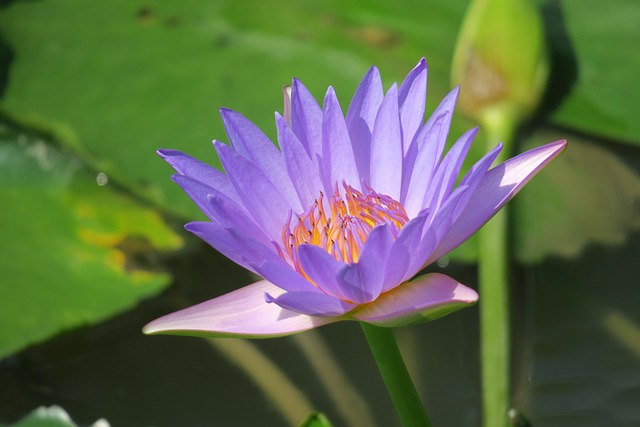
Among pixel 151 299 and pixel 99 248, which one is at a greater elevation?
pixel 99 248

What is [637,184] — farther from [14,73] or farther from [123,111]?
[14,73]

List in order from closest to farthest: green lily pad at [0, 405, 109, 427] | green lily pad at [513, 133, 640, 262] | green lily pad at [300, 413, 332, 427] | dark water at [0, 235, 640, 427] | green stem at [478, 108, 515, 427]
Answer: green lily pad at [300, 413, 332, 427] < green lily pad at [0, 405, 109, 427] < green stem at [478, 108, 515, 427] < dark water at [0, 235, 640, 427] < green lily pad at [513, 133, 640, 262]

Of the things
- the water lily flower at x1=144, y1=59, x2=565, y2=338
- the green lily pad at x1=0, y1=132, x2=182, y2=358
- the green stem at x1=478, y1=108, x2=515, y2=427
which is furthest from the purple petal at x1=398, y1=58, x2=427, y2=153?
the green lily pad at x1=0, y1=132, x2=182, y2=358

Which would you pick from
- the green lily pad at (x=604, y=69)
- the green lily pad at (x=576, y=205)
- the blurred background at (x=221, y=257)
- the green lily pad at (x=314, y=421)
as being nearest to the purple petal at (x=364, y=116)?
the green lily pad at (x=314, y=421)

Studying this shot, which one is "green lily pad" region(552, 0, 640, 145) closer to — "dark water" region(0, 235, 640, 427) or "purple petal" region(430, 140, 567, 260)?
"dark water" region(0, 235, 640, 427)

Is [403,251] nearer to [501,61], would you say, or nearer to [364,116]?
[364,116]

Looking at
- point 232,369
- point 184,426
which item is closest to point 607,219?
point 232,369
